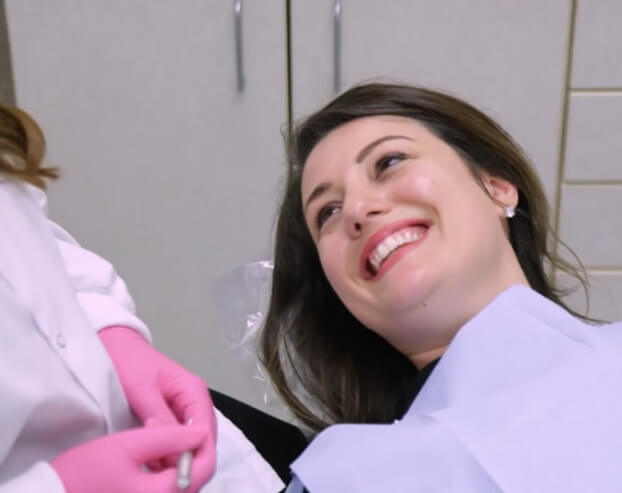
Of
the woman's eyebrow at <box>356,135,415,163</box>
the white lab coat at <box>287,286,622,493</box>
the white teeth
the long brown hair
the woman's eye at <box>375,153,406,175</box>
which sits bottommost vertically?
the white lab coat at <box>287,286,622,493</box>

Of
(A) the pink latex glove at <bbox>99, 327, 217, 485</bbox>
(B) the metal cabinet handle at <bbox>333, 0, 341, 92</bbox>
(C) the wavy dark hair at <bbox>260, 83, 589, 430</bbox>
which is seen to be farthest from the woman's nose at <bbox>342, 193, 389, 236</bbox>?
(B) the metal cabinet handle at <bbox>333, 0, 341, 92</bbox>

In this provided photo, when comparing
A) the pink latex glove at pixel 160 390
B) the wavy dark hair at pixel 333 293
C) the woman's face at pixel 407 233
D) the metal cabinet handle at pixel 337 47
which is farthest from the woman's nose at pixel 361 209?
the metal cabinet handle at pixel 337 47

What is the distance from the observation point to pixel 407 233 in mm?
920

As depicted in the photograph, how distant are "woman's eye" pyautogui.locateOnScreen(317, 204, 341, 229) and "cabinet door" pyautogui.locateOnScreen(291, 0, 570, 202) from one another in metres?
0.57

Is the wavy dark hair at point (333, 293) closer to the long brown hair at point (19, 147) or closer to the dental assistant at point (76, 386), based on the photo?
the dental assistant at point (76, 386)

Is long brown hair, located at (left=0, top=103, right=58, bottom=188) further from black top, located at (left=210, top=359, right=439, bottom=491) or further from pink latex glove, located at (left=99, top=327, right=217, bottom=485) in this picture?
black top, located at (left=210, top=359, right=439, bottom=491)

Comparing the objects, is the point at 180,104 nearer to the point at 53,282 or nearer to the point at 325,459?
the point at 53,282

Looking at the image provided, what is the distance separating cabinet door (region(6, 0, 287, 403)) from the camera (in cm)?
150

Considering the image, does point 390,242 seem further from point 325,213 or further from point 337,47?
point 337,47

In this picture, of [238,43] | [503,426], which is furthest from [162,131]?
[503,426]

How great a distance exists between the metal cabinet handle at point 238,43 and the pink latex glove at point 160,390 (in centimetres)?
81

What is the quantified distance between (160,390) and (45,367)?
14 centimetres

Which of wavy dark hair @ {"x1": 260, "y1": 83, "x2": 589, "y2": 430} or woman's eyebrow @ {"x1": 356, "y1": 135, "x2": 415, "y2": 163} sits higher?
woman's eyebrow @ {"x1": 356, "y1": 135, "x2": 415, "y2": 163}

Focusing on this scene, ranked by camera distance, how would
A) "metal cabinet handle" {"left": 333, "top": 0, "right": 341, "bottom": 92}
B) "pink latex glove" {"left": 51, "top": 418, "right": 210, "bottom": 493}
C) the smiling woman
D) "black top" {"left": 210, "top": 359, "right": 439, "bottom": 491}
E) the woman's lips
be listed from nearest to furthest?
"pink latex glove" {"left": 51, "top": 418, "right": 210, "bottom": 493}, the smiling woman, the woman's lips, "black top" {"left": 210, "top": 359, "right": 439, "bottom": 491}, "metal cabinet handle" {"left": 333, "top": 0, "right": 341, "bottom": 92}
